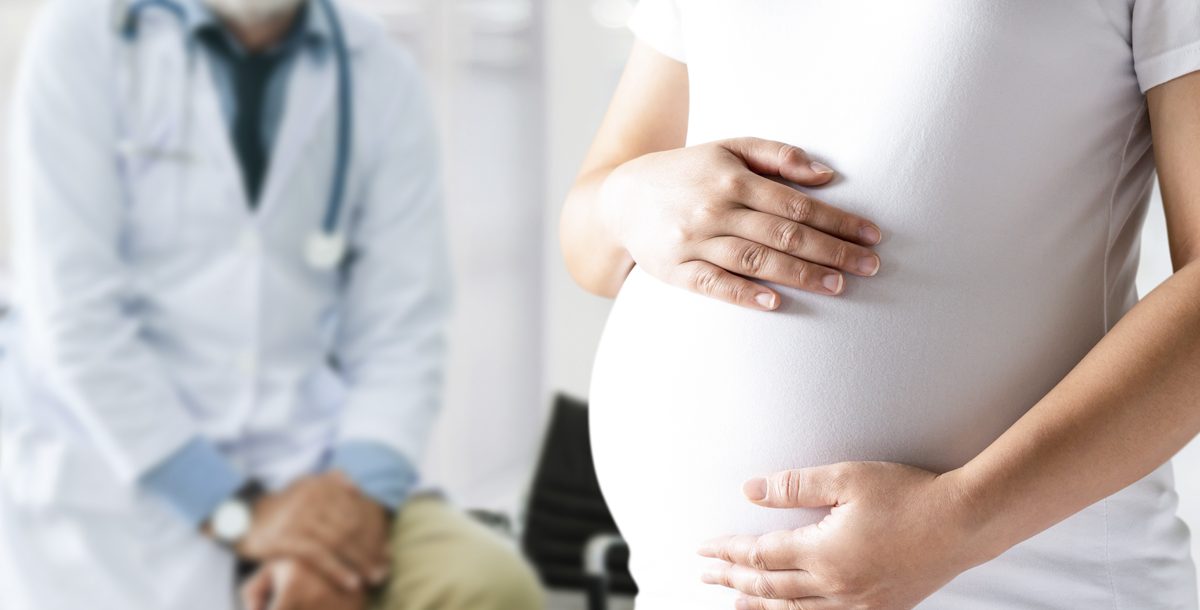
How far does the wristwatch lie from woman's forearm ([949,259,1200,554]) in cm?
119

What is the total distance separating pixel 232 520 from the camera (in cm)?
149

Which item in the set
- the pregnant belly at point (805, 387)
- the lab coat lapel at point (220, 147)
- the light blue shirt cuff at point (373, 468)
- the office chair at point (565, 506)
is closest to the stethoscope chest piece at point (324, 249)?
the lab coat lapel at point (220, 147)

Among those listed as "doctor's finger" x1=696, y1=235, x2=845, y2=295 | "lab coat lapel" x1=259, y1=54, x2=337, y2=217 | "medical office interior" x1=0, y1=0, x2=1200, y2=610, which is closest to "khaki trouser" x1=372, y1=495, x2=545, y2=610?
"lab coat lapel" x1=259, y1=54, x2=337, y2=217

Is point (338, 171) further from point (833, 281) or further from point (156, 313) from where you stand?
point (833, 281)

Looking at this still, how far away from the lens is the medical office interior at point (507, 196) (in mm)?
2895

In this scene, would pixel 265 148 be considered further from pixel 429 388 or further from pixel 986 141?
pixel 986 141

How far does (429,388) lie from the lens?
5.67ft

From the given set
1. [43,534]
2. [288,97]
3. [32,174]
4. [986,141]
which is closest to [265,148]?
[288,97]

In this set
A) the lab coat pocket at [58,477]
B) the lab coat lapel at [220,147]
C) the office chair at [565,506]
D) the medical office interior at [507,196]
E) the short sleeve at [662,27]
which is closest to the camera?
the short sleeve at [662,27]

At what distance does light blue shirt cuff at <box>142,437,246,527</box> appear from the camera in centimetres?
147

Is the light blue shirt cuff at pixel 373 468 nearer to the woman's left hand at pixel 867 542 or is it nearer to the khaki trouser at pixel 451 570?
the khaki trouser at pixel 451 570

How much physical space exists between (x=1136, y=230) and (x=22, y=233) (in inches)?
57.0

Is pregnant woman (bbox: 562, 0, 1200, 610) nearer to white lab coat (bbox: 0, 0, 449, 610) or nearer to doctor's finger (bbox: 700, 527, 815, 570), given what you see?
doctor's finger (bbox: 700, 527, 815, 570)

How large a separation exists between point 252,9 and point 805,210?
130cm
